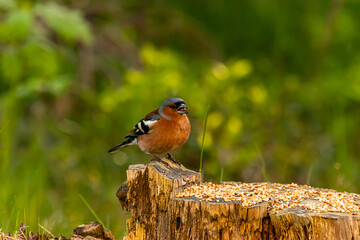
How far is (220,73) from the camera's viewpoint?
258 inches

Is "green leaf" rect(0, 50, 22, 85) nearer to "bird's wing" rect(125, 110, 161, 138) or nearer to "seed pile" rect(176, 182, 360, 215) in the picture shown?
"bird's wing" rect(125, 110, 161, 138)

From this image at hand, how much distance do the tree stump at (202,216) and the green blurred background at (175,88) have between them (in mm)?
1551

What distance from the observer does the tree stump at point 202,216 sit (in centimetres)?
291

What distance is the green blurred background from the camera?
5.57m

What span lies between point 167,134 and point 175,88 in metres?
2.19

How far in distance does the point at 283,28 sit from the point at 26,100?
13.0 feet

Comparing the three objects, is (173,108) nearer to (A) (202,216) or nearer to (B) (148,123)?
(B) (148,123)

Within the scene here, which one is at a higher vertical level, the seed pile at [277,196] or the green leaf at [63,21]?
the green leaf at [63,21]

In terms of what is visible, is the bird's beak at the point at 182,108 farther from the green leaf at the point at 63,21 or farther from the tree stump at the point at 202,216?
the green leaf at the point at 63,21

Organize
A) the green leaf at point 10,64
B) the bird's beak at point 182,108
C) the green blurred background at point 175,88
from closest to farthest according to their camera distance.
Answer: the bird's beak at point 182,108
the green leaf at point 10,64
the green blurred background at point 175,88

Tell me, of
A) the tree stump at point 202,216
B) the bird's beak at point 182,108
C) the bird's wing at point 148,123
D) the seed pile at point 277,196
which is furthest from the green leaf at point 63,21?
the seed pile at point 277,196

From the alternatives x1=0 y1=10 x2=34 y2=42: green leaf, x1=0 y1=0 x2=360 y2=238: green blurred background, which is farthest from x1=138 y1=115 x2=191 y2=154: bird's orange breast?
x1=0 y1=10 x2=34 y2=42: green leaf

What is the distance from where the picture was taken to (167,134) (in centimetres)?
425

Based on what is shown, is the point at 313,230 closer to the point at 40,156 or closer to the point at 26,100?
the point at 40,156
